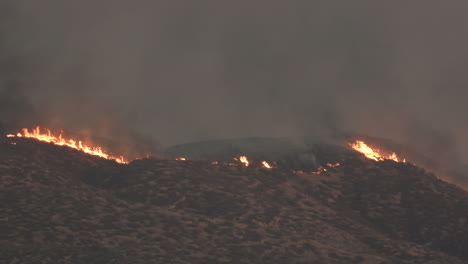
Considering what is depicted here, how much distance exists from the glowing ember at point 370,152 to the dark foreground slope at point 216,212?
396 cm

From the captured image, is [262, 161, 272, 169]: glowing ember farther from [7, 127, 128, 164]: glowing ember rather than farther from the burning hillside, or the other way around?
[7, 127, 128, 164]: glowing ember

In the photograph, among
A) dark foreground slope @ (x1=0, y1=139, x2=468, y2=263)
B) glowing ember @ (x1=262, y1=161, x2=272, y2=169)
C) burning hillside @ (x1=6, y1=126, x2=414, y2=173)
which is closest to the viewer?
dark foreground slope @ (x1=0, y1=139, x2=468, y2=263)

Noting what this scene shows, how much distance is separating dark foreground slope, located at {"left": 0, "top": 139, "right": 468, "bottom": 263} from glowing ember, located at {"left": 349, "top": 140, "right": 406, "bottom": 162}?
3957mm

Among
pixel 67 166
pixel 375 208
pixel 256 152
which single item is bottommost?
pixel 375 208

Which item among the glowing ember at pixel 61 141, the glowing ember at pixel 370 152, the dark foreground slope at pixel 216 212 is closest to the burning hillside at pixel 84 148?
the glowing ember at pixel 61 141

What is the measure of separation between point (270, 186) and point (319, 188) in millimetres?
6644

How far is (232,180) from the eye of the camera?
72562mm

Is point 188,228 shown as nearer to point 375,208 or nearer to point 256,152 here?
point 375,208

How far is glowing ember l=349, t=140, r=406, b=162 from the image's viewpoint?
293 ft

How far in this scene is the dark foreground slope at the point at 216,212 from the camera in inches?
2069

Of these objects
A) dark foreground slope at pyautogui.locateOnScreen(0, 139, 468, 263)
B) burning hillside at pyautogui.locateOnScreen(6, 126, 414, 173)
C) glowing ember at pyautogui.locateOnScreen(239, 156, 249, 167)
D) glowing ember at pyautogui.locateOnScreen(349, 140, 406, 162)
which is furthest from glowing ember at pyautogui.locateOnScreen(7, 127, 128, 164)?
glowing ember at pyautogui.locateOnScreen(349, 140, 406, 162)

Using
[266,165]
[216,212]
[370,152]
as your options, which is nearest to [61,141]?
[216,212]

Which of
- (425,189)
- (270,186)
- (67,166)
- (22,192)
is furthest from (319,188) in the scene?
(22,192)

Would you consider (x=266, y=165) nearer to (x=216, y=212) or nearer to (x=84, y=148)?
(x=216, y=212)
